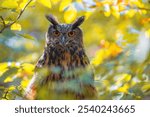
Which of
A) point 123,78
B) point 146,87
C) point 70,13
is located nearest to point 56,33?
point 70,13

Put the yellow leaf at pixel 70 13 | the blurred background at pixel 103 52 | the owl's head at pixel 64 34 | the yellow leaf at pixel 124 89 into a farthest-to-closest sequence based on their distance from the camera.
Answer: the owl's head at pixel 64 34 < the yellow leaf at pixel 70 13 < the yellow leaf at pixel 124 89 < the blurred background at pixel 103 52

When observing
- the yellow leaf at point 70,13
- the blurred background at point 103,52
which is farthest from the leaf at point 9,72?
the yellow leaf at point 70,13

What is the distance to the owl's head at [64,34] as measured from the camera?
236 cm

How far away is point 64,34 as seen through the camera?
237 cm

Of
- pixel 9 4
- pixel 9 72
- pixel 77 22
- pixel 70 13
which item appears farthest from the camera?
pixel 77 22

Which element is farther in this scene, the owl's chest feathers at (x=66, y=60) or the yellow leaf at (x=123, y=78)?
the owl's chest feathers at (x=66, y=60)

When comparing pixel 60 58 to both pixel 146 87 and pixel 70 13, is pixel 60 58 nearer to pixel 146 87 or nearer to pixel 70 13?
pixel 70 13

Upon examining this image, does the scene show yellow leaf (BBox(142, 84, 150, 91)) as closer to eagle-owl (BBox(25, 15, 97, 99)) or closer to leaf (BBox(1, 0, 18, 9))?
eagle-owl (BBox(25, 15, 97, 99))

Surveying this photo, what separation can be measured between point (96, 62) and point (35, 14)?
1.11 m

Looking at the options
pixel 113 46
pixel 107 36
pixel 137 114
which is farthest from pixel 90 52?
pixel 137 114

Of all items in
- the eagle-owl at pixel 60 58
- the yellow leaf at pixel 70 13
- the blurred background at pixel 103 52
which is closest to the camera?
the blurred background at pixel 103 52

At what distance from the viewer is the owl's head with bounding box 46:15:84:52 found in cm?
236

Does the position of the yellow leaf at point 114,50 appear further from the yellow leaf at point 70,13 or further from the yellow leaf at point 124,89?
the yellow leaf at point 124,89

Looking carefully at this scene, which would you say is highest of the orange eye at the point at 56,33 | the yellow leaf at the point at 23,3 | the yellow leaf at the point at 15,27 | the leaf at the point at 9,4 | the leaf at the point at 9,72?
the leaf at the point at 9,4
